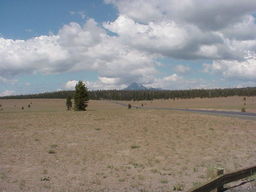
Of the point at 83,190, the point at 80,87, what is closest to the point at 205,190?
the point at 83,190

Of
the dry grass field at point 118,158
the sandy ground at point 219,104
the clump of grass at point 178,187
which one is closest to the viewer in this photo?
the clump of grass at point 178,187

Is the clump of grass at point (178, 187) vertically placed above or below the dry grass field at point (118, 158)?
above

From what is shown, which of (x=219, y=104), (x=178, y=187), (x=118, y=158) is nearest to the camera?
(x=178, y=187)

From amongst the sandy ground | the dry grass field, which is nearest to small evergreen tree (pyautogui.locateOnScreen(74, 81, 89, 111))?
the sandy ground

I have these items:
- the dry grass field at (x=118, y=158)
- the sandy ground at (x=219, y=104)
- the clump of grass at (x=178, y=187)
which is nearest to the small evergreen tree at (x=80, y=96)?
the sandy ground at (x=219, y=104)

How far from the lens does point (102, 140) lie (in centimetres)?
2011

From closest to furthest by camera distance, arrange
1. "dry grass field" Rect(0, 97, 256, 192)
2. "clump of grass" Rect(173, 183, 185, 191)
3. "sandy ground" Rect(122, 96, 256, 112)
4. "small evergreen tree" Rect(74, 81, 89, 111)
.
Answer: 1. "clump of grass" Rect(173, 183, 185, 191)
2. "dry grass field" Rect(0, 97, 256, 192)
3. "small evergreen tree" Rect(74, 81, 89, 111)
4. "sandy ground" Rect(122, 96, 256, 112)

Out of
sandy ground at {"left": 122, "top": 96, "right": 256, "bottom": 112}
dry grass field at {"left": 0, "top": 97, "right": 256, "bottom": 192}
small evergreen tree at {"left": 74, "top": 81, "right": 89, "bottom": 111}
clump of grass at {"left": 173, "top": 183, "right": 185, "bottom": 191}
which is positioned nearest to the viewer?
clump of grass at {"left": 173, "top": 183, "right": 185, "bottom": 191}

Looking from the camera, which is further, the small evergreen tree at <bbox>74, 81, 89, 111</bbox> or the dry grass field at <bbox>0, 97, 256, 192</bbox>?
the small evergreen tree at <bbox>74, 81, 89, 111</bbox>

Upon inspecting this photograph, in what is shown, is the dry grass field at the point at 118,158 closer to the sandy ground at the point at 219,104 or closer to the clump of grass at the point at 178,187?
the clump of grass at the point at 178,187

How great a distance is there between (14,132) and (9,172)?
1262 cm

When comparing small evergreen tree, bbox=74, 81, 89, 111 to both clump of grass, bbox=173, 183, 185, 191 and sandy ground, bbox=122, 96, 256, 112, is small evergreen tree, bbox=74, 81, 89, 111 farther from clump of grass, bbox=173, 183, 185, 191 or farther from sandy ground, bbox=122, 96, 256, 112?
clump of grass, bbox=173, 183, 185, 191

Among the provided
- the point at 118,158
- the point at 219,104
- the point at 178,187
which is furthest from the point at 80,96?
the point at 219,104

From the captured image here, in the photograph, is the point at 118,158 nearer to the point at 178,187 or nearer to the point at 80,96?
the point at 178,187
